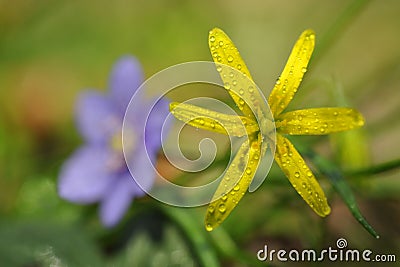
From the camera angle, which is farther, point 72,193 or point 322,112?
point 72,193

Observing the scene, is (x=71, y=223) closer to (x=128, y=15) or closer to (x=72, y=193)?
(x=72, y=193)

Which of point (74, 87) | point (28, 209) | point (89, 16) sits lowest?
point (28, 209)

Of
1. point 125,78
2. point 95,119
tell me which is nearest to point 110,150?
point 95,119

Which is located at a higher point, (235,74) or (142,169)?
(235,74)

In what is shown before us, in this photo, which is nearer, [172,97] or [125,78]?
[125,78]

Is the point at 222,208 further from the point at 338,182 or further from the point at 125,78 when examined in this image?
the point at 125,78

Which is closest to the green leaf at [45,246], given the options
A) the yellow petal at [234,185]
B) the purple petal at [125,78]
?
the purple petal at [125,78]

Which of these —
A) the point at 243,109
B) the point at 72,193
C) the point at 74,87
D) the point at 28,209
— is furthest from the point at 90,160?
the point at 74,87

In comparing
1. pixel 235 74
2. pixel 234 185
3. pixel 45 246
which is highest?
pixel 235 74
